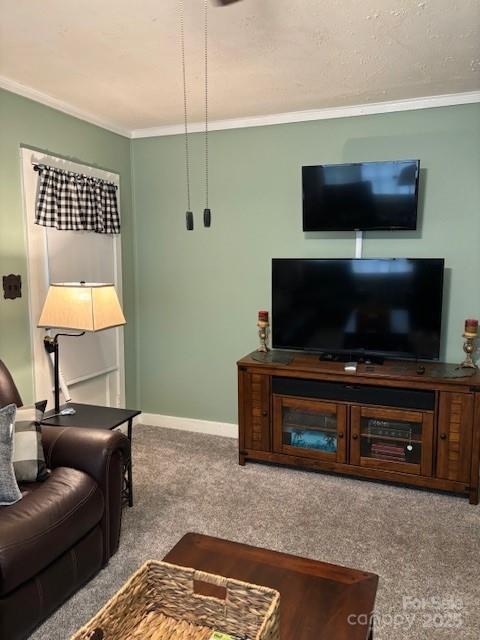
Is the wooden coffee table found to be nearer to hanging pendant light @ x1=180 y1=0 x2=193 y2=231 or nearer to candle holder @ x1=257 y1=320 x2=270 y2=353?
hanging pendant light @ x1=180 y1=0 x2=193 y2=231

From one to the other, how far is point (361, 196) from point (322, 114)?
72 cm

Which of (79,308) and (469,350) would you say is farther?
(469,350)

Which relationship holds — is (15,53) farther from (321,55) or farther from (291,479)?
(291,479)

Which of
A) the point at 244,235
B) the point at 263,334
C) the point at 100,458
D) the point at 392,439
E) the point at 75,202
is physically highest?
the point at 75,202

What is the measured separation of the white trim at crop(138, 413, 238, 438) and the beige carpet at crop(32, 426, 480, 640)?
1.31ft

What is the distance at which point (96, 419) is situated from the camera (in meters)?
2.83

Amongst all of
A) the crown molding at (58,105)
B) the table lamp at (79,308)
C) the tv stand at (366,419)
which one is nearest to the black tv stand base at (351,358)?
the tv stand at (366,419)

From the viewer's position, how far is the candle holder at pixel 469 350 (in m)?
3.19

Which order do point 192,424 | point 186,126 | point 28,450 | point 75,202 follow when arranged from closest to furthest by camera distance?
point 28,450
point 75,202
point 186,126
point 192,424

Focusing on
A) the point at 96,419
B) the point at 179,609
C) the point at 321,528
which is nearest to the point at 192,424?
the point at 96,419

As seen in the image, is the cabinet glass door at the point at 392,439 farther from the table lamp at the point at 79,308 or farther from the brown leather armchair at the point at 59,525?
the table lamp at the point at 79,308

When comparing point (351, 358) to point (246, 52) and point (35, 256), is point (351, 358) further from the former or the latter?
point (35, 256)

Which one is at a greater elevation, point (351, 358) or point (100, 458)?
point (351, 358)

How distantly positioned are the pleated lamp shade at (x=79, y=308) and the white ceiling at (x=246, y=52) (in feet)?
4.06
